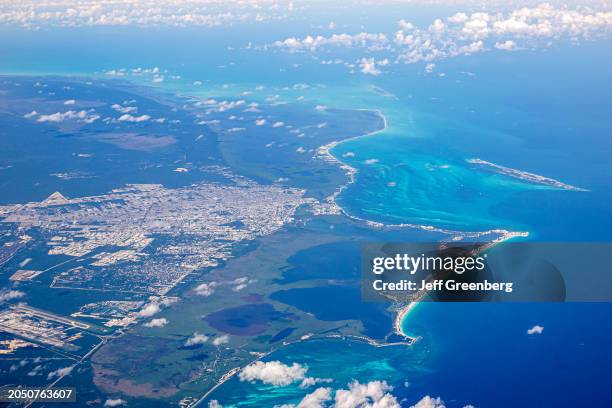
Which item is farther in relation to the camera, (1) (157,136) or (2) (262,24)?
(2) (262,24)

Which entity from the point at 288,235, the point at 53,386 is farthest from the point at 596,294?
the point at 53,386

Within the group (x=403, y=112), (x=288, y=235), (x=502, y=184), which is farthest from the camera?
(x=403, y=112)

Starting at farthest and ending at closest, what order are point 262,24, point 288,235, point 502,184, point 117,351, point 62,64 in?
point 262,24, point 62,64, point 502,184, point 288,235, point 117,351

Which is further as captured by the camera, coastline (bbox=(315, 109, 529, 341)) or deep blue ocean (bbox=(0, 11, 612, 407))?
coastline (bbox=(315, 109, 529, 341))

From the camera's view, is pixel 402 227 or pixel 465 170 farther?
pixel 465 170

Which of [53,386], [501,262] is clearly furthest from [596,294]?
[53,386]

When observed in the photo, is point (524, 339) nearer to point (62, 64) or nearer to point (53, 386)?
point (53, 386)

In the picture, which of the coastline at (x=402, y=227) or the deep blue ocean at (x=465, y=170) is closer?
the deep blue ocean at (x=465, y=170)

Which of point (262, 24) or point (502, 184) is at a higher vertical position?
point (262, 24)
